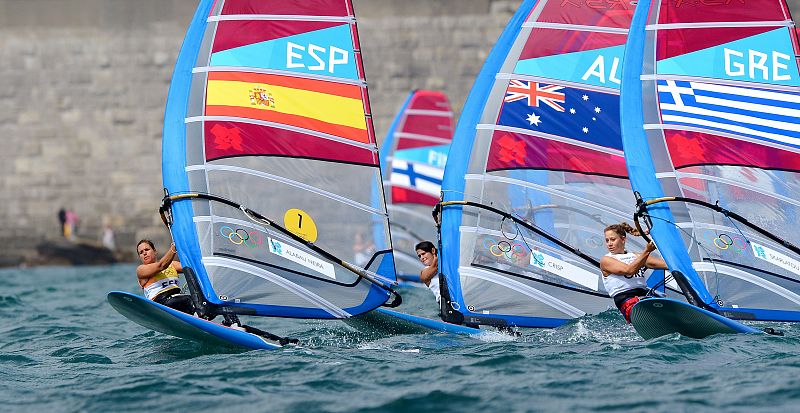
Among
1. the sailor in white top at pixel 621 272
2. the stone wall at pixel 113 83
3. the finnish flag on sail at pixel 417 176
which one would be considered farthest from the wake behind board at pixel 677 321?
the stone wall at pixel 113 83

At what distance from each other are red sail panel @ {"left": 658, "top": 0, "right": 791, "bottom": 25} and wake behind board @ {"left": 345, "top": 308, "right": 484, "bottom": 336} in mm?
2812

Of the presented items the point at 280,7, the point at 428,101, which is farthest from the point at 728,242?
the point at 428,101

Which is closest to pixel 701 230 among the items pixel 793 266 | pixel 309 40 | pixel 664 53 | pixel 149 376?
pixel 793 266

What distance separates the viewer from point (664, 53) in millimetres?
9438

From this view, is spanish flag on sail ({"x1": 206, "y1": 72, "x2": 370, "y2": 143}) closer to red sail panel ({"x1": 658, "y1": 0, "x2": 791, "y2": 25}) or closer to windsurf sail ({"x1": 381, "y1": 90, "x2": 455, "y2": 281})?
red sail panel ({"x1": 658, "y1": 0, "x2": 791, "y2": 25})

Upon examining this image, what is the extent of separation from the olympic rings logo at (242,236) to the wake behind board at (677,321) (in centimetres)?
284

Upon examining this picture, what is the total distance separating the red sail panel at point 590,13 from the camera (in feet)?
34.1

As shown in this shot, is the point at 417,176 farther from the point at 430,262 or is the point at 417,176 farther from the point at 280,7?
the point at 280,7

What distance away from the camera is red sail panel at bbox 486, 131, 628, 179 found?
10148mm

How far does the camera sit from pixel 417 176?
18234 millimetres

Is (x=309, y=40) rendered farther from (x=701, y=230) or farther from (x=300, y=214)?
(x=701, y=230)

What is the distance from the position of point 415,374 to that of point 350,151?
2.61 metres

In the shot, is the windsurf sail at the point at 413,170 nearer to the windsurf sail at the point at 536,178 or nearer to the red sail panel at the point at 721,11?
the windsurf sail at the point at 536,178

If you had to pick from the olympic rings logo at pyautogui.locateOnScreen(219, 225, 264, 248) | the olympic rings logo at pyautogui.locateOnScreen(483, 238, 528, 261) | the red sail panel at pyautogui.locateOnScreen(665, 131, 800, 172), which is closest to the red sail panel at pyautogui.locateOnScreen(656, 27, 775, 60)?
the red sail panel at pyautogui.locateOnScreen(665, 131, 800, 172)
